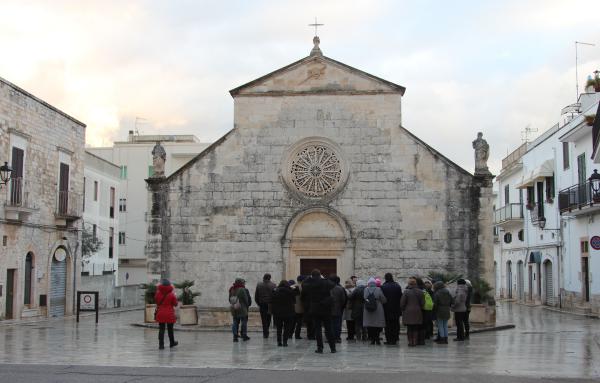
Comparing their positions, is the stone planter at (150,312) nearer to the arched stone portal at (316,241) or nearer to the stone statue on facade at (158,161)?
the stone statue on facade at (158,161)

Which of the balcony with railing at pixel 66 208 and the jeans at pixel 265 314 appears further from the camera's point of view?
the balcony with railing at pixel 66 208

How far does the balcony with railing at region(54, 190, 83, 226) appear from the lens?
28344 millimetres

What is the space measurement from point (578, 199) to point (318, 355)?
1973cm

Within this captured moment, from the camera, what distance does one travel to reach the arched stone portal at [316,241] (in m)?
23.2

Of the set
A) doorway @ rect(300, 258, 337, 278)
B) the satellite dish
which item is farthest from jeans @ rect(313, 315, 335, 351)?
the satellite dish

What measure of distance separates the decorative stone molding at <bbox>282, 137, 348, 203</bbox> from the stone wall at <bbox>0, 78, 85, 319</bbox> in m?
9.19

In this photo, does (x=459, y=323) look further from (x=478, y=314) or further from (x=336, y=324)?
(x=478, y=314)

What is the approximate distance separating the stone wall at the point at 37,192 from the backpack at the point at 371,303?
45.4 feet

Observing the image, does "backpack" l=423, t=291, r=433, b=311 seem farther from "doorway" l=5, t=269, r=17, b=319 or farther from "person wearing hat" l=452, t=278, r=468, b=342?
"doorway" l=5, t=269, r=17, b=319

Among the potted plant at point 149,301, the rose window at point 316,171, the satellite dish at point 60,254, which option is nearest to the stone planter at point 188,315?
the potted plant at point 149,301

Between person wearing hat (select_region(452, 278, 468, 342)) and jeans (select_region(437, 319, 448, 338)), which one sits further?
person wearing hat (select_region(452, 278, 468, 342))

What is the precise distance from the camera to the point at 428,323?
1734cm

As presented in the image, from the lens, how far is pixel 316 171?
23.6 m

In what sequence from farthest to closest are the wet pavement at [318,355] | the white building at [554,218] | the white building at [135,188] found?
the white building at [135,188]
the white building at [554,218]
the wet pavement at [318,355]
